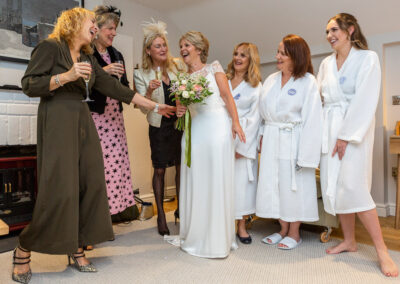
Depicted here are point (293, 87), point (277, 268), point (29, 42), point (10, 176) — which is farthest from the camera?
point (29, 42)

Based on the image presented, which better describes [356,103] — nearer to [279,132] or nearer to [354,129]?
[354,129]

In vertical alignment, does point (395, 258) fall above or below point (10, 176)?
below

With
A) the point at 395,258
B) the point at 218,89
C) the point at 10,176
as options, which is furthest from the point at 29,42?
the point at 395,258

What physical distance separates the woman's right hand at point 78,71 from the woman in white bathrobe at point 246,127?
1.32 metres

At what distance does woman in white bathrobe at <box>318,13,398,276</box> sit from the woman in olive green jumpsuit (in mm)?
1621

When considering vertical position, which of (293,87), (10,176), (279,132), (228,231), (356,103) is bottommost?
(228,231)

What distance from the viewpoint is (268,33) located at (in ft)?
14.0

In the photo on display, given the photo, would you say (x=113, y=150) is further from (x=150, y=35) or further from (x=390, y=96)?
(x=390, y=96)

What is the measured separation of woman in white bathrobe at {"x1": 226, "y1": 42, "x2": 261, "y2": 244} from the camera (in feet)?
9.07

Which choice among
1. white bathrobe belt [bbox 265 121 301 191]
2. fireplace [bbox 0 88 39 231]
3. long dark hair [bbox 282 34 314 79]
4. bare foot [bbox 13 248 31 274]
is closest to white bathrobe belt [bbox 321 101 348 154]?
white bathrobe belt [bbox 265 121 301 191]

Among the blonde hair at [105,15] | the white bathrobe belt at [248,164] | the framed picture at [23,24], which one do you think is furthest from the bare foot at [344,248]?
the framed picture at [23,24]

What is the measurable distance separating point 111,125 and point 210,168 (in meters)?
1.00

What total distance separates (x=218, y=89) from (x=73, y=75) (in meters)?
1.06

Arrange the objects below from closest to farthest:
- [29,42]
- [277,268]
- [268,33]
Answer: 1. [277,268]
2. [29,42]
3. [268,33]
